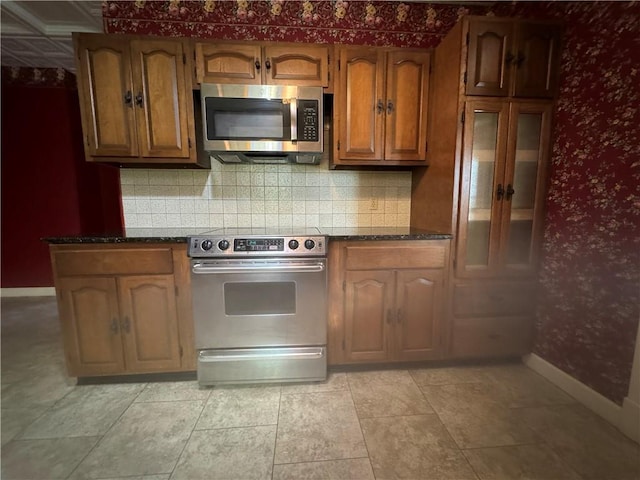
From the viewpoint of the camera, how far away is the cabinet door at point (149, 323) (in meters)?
1.67

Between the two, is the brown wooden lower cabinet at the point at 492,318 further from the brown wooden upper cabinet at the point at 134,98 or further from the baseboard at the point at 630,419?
the brown wooden upper cabinet at the point at 134,98

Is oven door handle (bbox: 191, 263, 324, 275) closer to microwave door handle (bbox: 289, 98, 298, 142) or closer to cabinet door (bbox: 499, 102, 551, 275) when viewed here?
microwave door handle (bbox: 289, 98, 298, 142)

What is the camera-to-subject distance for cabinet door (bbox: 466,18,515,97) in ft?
5.30

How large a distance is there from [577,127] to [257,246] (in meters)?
2.00

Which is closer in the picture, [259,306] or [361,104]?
[259,306]

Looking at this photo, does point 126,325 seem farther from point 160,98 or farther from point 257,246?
point 160,98

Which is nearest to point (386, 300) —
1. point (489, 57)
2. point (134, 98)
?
point (489, 57)

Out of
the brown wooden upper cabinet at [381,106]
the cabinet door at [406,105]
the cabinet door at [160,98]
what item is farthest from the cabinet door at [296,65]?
the cabinet door at [160,98]

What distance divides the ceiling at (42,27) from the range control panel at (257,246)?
89.9 inches

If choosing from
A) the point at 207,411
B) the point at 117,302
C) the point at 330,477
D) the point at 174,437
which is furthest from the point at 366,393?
the point at 117,302

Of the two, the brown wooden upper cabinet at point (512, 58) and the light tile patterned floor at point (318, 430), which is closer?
the light tile patterned floor at point (318, 430)

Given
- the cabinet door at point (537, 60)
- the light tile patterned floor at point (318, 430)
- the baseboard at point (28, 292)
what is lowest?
the light tile patterned floor at point (318, 430)

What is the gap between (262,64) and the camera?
1837mm

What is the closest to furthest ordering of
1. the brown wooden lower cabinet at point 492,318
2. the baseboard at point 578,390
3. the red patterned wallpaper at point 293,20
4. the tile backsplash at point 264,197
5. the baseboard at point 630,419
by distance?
the baseboard at point 630,419
the baseboard at point 578,390
the brown wooden lower cabinet at point 492,318
the red patterned wallpaper at point 293,20
the tile backsplash at point 264,197
